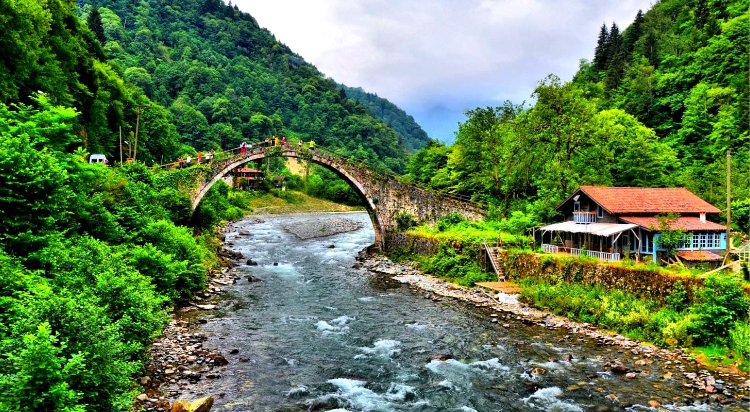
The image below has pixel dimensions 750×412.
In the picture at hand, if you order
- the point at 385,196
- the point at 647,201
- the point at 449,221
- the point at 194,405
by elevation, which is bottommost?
the point at 194,405

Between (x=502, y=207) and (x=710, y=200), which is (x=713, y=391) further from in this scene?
(x=502, y=207)

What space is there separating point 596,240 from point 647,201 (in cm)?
323

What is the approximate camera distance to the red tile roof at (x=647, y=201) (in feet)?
69.7

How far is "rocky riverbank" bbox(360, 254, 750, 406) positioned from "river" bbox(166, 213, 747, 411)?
12.3 inches

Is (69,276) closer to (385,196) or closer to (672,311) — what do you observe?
(672,311)

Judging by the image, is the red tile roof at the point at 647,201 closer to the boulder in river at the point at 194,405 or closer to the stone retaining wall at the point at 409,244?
the stone retaining wall at the point at 409,244

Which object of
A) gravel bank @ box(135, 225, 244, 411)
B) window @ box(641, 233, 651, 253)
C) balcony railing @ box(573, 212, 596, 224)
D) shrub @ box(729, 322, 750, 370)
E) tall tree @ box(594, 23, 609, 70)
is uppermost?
tall tree @ box(594, 23, 609, 70)

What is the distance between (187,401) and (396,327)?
30.0ft

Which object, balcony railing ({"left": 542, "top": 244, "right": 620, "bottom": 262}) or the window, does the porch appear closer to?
balcony railing ({"left": 542, "top": 244, "right": 620, "bottom": 262})

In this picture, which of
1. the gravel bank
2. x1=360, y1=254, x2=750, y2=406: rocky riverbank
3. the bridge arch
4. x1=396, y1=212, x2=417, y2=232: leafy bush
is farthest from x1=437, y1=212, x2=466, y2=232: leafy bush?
the gravel bank

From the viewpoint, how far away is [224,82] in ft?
386

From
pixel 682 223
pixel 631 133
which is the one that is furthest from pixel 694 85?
pixel 682 223

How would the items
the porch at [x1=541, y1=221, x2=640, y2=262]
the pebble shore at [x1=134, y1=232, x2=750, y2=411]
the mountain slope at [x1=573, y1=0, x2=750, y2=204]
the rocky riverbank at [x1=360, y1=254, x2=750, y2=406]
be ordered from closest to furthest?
the pebble shore at [x1=134, y1=232, x2=750, y2=411]
the rocky riverbank at [x1=360, y1=254, x2=750, y2=406]
the porch at [x1=541, y1=221, x2=640, y2=262]
the mountain slope at [x1=573, y1=0, x2=750, y2=204]

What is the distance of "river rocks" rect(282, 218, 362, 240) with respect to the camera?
48.9m
